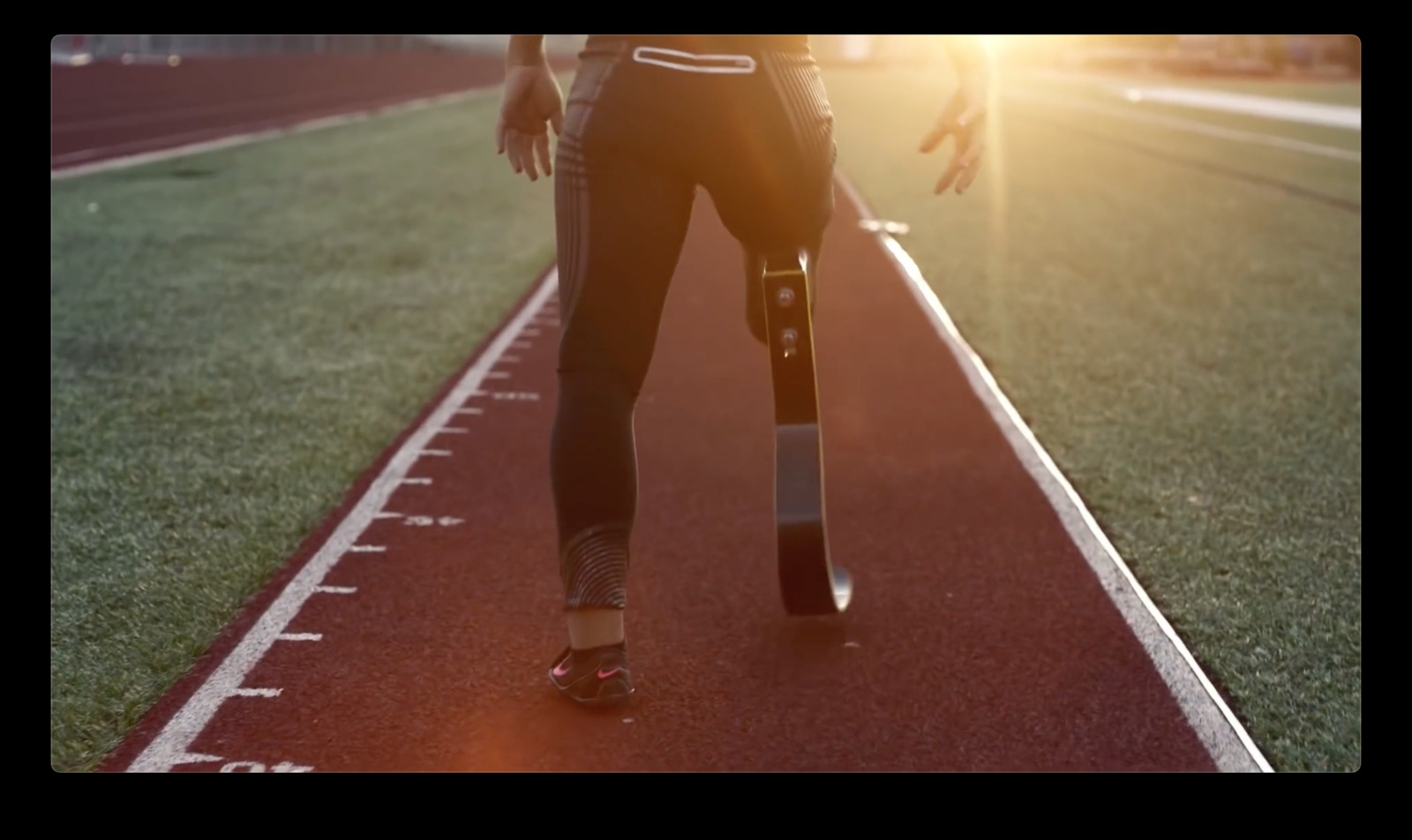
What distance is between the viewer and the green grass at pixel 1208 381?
4.02m

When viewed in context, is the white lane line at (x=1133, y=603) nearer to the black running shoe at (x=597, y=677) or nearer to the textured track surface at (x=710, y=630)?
the textured track surface at (x=710, y=630)

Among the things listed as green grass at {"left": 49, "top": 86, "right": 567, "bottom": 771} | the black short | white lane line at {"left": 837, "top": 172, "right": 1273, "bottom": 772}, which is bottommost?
white lane line at {"left": 837, "top": 172, "right": 1273, "bottom": 772}

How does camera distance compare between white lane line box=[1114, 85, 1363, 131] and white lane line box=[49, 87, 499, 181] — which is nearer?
white lane line box=[49, 87, 499, 181]

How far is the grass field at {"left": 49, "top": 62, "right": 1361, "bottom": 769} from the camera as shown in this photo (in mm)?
4078

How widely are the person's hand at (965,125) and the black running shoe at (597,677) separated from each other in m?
1.40

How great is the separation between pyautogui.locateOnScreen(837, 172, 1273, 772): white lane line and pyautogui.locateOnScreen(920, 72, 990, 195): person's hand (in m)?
1.42

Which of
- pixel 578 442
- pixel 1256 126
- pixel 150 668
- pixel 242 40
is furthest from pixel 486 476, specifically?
pixel 242 40

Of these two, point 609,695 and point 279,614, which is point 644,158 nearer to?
point 609,695

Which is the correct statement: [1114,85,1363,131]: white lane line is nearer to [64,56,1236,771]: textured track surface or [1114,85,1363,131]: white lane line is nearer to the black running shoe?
[64,56,1236,771]: textured track surface

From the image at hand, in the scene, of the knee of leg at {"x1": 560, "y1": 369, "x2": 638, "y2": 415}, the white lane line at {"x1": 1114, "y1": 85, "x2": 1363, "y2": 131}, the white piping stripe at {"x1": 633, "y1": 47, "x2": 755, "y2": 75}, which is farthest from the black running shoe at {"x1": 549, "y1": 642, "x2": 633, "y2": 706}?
the white lane line at {"x1": 1114, "y1": 85, "x2": 1363, "y2": 131}

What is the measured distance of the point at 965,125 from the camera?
346 centimetres

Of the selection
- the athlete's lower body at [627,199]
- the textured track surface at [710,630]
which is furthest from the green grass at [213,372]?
the athlete's lower body at [627,199]

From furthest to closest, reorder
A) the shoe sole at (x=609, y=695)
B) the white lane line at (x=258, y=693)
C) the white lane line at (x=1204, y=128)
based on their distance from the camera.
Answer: the white lane line at (x=1204, y=128) < the white lane line at (x=258, y=693) < the shoe sole at (x=609, y=695)
